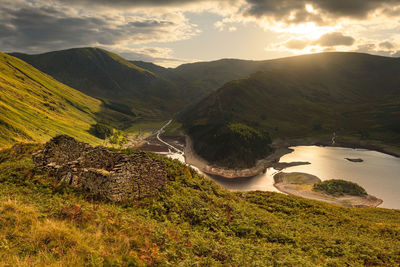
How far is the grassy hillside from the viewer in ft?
34.8

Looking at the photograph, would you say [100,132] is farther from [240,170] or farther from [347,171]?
[347,171]

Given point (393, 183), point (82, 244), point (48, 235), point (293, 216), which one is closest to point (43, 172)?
point (48, 235)

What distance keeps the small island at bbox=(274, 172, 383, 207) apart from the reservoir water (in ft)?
18.1

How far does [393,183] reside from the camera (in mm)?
116938

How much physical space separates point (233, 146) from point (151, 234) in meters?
140

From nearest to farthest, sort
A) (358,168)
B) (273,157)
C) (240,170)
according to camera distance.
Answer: (240,170), (358,168), (273,157)

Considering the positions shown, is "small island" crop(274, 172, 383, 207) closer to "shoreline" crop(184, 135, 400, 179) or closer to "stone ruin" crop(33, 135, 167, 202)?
"shoreline" crop(184, 135, 400, 179)

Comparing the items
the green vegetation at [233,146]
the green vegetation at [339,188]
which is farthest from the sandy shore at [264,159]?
the green vegetation at [339,188]

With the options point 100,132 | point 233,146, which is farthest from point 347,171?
point 100,132

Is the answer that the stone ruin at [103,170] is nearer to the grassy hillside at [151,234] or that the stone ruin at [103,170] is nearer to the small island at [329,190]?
the grassy hillside at [151,234]

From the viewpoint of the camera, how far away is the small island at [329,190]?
93781mm

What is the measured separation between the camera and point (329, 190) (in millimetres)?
101500

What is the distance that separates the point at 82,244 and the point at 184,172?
21.0m

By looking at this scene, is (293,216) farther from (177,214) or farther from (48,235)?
(48,235)
